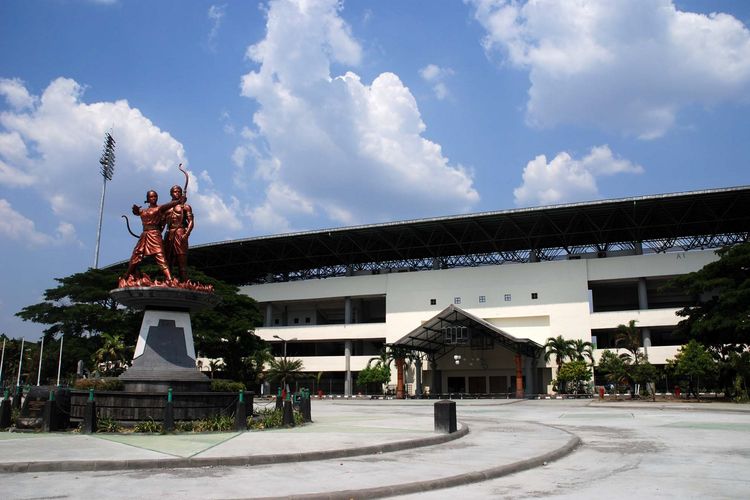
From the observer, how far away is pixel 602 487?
902 cm

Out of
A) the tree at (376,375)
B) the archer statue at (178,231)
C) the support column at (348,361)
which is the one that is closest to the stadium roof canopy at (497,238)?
the support column at (348,361)

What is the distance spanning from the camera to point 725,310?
39.7 m

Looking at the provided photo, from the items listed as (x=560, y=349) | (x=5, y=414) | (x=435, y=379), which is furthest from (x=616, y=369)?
(x=5, y=414)

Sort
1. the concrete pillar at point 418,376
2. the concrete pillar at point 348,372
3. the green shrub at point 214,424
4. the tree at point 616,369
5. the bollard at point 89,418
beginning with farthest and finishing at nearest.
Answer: the concrete pillar at point 348,372 → the concrete pillar at point 418,376 → the tree at point 616,369 → the green shrub at point 214,424 → the bollard at point 89,418

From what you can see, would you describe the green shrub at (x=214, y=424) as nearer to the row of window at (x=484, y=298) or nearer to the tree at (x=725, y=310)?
the tree at (x=725, y=310)

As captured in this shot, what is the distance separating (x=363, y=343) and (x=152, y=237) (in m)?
49.8

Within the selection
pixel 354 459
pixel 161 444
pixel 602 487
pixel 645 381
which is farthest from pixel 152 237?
pixel 645 381

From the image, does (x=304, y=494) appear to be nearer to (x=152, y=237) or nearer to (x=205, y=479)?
(x=205, y=479)

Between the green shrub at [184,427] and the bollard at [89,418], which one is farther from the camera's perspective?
the green shrub at [184,427]

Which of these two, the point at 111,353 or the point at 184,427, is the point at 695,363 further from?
the point at 111,353

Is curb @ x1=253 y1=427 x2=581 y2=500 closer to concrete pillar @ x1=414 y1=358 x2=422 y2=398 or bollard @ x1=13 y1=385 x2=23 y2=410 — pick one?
bollard @ x1=13 y1=385 x2=23 y2=410

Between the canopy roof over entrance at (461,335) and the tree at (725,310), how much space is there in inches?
498

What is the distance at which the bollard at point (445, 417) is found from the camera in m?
15.8

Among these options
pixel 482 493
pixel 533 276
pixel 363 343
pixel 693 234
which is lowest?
pixel 482 493
